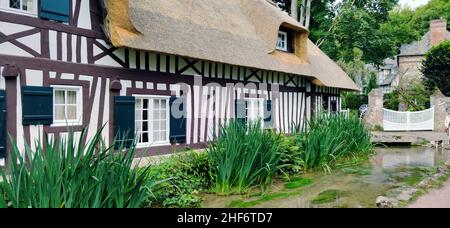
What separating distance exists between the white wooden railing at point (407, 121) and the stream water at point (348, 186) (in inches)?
289

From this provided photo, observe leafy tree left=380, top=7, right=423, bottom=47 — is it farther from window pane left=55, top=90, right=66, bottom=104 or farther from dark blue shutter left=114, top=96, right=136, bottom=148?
window pane left=55, top=90, right=66, bottom=104

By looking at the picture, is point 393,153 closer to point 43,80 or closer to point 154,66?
point 154,66

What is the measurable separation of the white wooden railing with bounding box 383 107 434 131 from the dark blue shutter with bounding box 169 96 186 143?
1256 centimetres

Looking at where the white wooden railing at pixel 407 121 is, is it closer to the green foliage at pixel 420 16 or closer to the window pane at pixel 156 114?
the window pane at pixel 156 114

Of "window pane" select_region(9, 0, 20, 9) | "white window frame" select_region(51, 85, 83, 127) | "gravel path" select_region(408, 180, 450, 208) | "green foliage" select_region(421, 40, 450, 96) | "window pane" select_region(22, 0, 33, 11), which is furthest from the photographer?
"green foliage" select_region(421, 40, 450, 96)

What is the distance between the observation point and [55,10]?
6.93m

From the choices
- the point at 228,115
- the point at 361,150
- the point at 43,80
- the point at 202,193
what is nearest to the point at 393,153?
the point at 361,150

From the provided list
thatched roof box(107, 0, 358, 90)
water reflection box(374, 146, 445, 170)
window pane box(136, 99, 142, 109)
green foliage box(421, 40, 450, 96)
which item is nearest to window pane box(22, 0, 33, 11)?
thatched roof box(107, 0, 358, 90)

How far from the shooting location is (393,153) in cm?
1253

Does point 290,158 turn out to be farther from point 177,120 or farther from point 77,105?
point 77,105

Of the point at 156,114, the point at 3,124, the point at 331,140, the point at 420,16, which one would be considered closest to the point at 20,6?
the point at 3,124

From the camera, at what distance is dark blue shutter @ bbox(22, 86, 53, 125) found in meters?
6.57

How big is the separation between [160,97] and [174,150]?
129 centimetres

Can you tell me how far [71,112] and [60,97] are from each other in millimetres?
361
